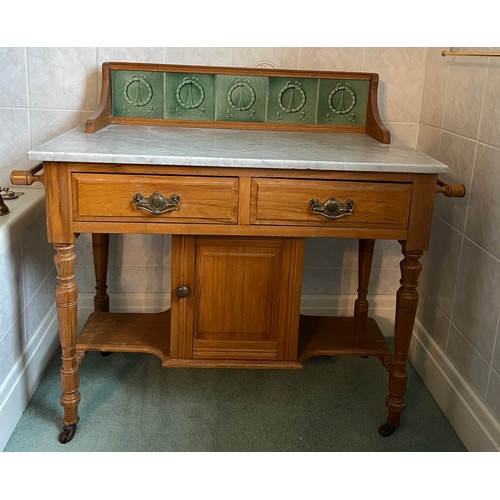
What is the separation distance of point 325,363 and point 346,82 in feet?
2.88

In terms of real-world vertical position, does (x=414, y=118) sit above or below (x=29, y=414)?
above

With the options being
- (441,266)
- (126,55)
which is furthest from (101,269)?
(441,266)

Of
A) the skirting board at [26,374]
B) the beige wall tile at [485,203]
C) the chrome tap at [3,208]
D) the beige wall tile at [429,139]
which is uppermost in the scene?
the beige wall tile at [429,139]

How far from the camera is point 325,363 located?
191 centimetres

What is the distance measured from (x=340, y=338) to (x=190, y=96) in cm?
82

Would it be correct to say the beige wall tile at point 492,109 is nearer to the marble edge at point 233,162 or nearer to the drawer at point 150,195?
the marble edge at point 233,162

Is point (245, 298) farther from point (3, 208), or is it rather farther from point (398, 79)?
point (398, 79)

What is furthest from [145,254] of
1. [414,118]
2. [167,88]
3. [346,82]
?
[414,118]

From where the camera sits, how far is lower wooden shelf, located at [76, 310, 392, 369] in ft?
4.96

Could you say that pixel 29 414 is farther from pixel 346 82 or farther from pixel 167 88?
pixel 346 82

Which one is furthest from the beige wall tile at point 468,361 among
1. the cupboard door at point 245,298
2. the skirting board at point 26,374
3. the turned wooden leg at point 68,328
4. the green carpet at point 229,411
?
the skirting board at point 26,374

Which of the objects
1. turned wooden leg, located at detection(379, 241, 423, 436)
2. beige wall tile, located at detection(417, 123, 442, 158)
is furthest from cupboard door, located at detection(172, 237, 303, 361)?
beige wall tile, located at detection(417, 123, 442, 158)

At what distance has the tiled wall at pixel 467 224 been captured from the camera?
4.71ft

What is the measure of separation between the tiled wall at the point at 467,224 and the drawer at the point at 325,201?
0.31 m
